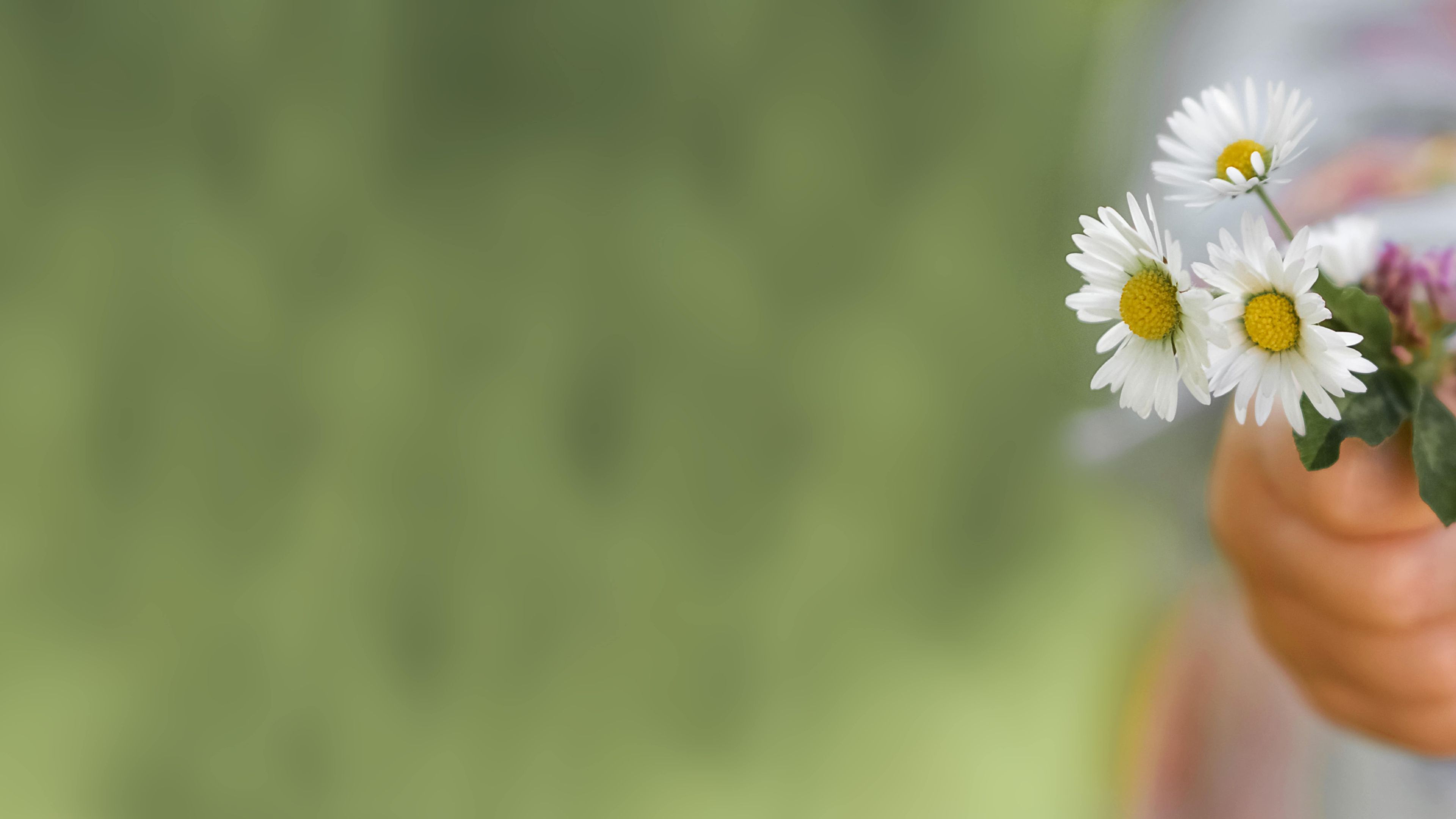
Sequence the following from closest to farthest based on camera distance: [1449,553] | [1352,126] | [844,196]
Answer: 1. [1449,553]
2. [1352,126]
3. [844,196]

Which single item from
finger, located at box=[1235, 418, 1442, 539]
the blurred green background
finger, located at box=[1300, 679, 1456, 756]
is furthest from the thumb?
the blurred green background

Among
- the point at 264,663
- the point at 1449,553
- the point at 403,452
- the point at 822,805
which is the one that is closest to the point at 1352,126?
the point at 1449,553

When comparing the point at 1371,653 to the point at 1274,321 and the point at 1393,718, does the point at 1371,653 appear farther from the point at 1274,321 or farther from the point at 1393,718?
the point at 1274,321

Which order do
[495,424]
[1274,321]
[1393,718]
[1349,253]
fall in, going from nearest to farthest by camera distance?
[1274,321] < [1349,253] < [1393,718] < [495,424]

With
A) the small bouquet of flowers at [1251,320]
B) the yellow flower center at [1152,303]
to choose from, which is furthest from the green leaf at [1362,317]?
the yellow flower center at [1152,303]

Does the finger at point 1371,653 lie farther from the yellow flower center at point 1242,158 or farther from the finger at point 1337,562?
the yellow flower center at point 1242,158

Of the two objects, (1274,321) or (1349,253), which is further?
(1349,253)

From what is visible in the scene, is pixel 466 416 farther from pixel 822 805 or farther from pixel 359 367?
pixel 822 805

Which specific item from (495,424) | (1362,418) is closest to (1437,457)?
(1362,418)

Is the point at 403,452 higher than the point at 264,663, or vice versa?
the point at 403,452
